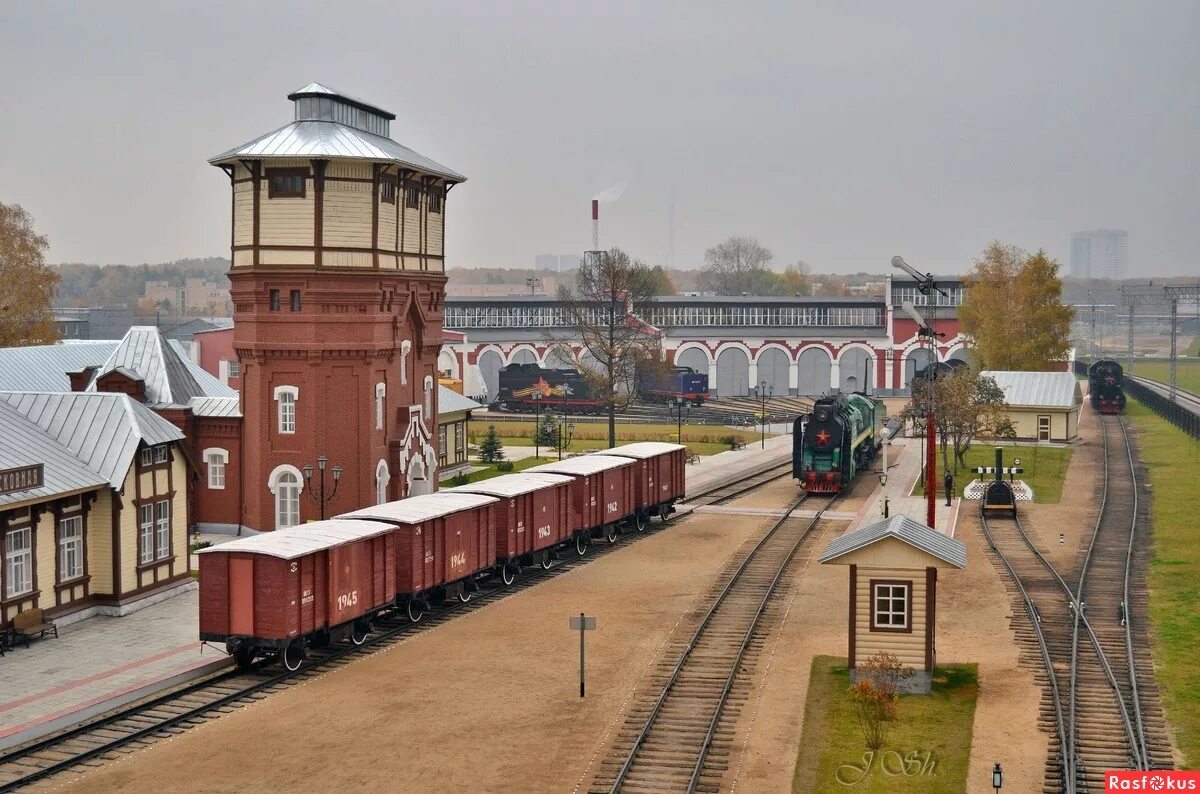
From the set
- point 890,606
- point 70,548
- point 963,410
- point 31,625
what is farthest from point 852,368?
point 31,625

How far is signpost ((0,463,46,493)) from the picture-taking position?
2961 cm

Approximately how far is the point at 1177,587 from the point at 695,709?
1872 cm

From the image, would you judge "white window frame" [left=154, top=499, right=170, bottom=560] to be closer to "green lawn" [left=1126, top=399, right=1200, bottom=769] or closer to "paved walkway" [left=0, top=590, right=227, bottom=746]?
"paved walkway" [left=0, top=590, right=227, bottom=746]

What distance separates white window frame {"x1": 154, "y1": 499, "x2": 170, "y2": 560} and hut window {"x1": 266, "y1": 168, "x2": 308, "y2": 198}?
12.3 m

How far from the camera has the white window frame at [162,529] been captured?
116 feet

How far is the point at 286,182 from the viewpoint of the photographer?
4334 centimetres

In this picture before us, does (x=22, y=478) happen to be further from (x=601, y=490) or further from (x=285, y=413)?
(x=601, y=490)

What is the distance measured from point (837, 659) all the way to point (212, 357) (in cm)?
6903

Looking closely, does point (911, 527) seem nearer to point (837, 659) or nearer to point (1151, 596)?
point (837, 659)

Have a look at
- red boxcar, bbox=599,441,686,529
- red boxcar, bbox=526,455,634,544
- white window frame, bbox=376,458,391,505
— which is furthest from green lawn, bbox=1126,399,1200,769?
white window frame, bbox=376,458,391,505

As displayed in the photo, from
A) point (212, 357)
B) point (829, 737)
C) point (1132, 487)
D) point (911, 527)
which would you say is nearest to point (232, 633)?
point (829, 737)

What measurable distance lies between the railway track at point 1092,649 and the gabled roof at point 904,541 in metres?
3.14

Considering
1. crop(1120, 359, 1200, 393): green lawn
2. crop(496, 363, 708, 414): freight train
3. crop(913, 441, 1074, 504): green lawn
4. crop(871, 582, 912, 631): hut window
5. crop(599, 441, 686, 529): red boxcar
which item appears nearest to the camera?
crop(871, 582, 912, 631): hut window

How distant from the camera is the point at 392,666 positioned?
92.6 ft
